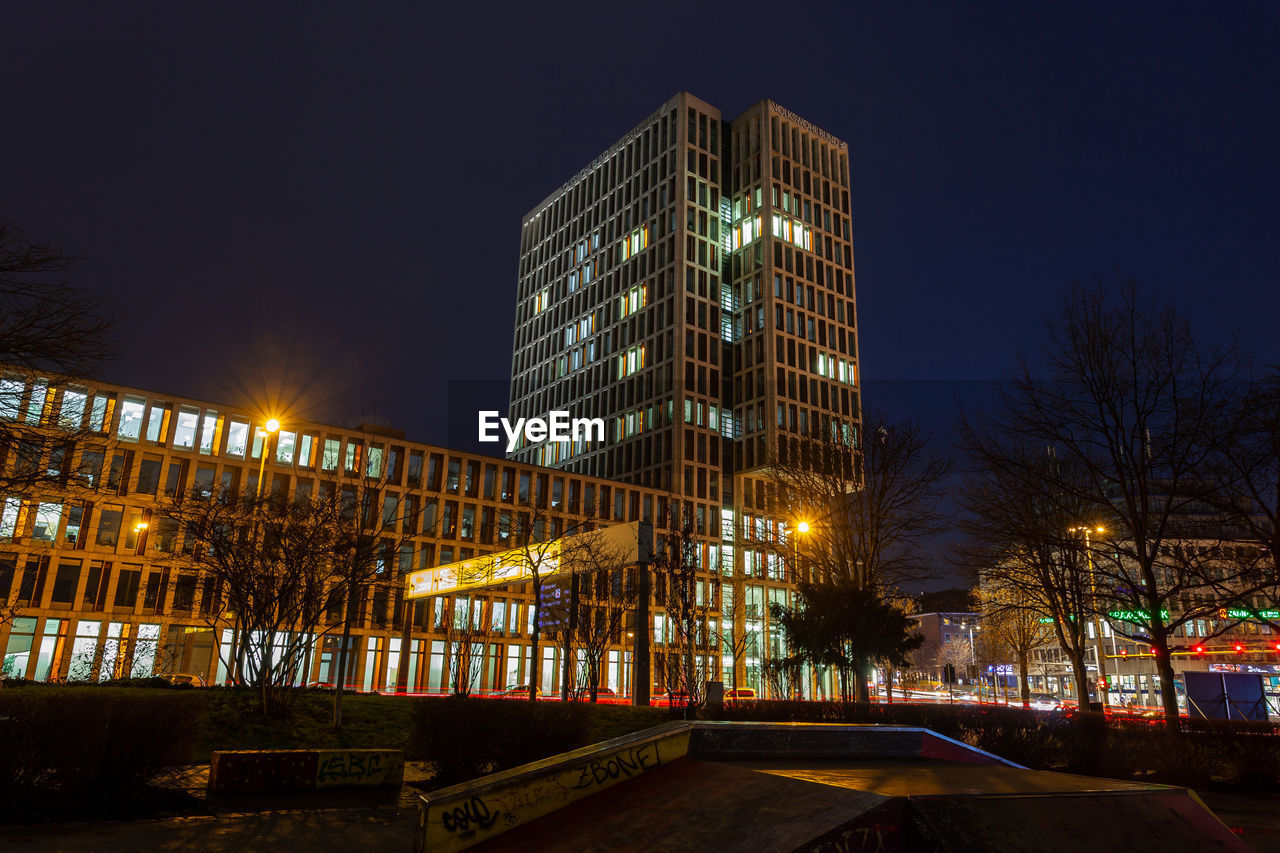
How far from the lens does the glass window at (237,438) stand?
59.7 metres

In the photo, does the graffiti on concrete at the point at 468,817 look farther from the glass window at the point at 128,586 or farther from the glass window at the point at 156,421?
the glass window at the point at 156,421

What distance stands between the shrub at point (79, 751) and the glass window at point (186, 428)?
53.9m

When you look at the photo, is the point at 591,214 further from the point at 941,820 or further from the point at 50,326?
the point at 941,820

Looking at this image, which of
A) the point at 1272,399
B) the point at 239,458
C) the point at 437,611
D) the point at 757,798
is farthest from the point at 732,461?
the point at 757,798

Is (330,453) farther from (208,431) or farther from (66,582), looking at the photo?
(66,582)

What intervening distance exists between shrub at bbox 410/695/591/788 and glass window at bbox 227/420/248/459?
5289cm

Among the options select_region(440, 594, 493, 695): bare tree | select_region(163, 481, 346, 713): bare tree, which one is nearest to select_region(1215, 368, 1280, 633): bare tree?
select_region(163, 481, 346, 713): bare tree

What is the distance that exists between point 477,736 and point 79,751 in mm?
5350

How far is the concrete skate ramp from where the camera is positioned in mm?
5930

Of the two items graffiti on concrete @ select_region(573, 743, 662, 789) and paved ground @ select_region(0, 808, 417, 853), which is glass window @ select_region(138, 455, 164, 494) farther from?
graffiti on concrete @ select_region(573, 743, 662, 789)

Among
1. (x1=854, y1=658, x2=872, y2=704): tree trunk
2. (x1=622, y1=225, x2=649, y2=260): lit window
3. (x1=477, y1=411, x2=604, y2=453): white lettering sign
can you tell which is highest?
(x1=622, y1=225, x2=649, y2=260): lit window

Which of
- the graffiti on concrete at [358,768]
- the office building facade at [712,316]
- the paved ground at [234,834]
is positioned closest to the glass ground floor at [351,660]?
the office building facade at [712,316]

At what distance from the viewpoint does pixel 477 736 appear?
12914mm

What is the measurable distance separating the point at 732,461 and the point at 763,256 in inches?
874
